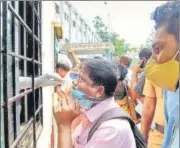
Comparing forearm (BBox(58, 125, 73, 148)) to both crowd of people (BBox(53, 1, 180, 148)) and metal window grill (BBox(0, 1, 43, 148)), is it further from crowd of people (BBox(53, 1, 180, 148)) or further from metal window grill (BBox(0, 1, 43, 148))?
metal window grill (BBox(0, 1, 43, 148))

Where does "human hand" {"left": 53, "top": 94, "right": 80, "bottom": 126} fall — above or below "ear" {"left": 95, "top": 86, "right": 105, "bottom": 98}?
below

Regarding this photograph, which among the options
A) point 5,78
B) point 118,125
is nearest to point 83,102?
point 118,125

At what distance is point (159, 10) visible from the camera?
1648mm

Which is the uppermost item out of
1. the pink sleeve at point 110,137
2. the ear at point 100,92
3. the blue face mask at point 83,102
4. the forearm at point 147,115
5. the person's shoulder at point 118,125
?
the ear at point 100,92

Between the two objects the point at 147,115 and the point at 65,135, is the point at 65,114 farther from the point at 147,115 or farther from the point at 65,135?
the point at 147,115

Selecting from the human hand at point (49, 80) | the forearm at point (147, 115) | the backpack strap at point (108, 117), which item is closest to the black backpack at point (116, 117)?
the backpack strap at point (108, 117)

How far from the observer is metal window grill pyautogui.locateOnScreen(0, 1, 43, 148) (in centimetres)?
168

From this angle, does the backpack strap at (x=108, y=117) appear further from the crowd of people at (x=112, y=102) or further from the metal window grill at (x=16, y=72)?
the metal window grill at (x=16, y=72)

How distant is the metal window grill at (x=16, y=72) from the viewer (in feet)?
5.52

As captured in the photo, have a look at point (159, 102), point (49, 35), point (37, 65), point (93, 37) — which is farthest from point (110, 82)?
point (93, 37)

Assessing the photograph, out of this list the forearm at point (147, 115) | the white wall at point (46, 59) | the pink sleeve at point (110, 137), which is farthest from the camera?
the white wall at point (46, 59)

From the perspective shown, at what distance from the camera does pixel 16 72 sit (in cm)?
223

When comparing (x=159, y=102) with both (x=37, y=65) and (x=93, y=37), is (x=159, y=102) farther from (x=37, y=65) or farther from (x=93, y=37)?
(x=93, y=37)

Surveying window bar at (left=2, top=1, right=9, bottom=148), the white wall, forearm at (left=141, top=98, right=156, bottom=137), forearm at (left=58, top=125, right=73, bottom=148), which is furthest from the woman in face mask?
the white wall
